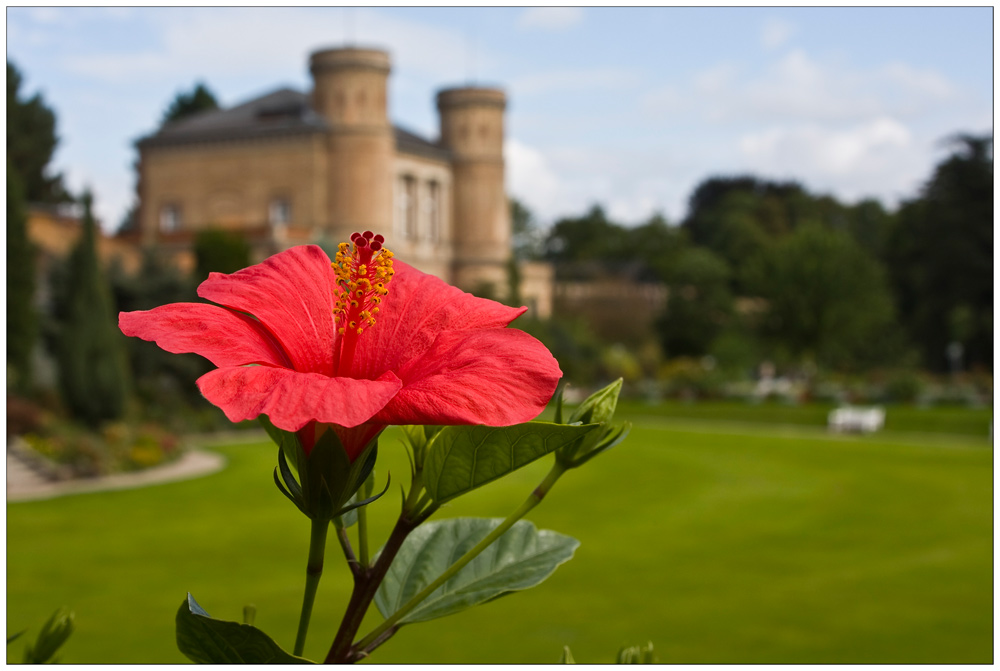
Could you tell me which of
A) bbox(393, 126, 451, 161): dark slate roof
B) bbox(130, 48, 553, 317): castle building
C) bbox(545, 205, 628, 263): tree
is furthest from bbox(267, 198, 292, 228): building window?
bbox(545, 205, 628, 263): tree

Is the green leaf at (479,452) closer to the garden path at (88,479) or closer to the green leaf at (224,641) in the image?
the green leaf at (224,641)

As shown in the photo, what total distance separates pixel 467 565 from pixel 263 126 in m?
34.8

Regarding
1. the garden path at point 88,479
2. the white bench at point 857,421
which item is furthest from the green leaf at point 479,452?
the white bench at point 857,421

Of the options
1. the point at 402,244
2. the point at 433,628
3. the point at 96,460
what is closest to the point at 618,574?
the point at 433,628

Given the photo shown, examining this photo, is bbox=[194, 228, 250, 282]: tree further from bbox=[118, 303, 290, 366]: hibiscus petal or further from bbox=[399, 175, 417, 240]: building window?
bbox=[118, 303, 290, 366]: hibiscus petal

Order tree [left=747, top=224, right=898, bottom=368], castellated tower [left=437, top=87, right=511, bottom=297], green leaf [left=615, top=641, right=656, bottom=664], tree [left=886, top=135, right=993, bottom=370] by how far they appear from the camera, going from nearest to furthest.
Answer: green leaf [left=615, top=641, right=656, bottom=664], tree [left=747, top=224, right=898, bottom=368], tree [left=886, top=135, right=993, bottom=370], castellated tower [left=437, top=87, right=511, bottom=297]

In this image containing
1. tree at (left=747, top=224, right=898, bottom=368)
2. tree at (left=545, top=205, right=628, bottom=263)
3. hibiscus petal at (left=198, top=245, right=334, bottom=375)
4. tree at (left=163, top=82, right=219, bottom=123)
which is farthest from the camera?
tree at (left=545, top=205, right=628, bottom=263)

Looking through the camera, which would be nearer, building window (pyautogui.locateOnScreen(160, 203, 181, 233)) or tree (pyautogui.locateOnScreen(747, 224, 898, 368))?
tree (pyautogui.locateOnScreen(747, 224, 898, 368))

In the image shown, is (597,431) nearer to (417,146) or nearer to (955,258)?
(955,258)

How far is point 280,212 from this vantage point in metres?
33.7

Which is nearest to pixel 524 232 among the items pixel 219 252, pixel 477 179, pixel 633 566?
pixel 477 179

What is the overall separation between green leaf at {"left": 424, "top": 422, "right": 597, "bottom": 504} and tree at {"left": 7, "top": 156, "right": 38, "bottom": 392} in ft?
54.5

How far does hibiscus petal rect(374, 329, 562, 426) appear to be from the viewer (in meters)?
0.44

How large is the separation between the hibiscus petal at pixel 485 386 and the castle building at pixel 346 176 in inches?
1170
